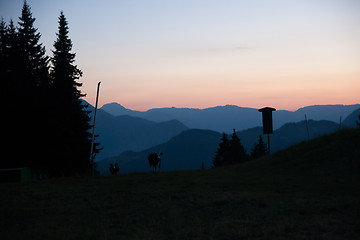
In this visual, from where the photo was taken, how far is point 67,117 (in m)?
42.2

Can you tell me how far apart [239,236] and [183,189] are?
25.8ft

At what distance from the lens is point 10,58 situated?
143 ft

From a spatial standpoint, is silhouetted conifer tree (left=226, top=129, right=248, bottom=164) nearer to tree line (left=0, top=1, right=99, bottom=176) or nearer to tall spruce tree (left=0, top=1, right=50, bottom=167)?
tree line (left=0, top=1, right=99, bottom=176)

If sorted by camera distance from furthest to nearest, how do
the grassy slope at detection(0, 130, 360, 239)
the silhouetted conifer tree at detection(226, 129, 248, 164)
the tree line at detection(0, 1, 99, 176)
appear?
the silhouetted conifer tree at detection(226, 129, 248, 164)
the tree line at detection(0, 1, 99, 176)
the grassy slope at detection(0, 130, 360, 239)

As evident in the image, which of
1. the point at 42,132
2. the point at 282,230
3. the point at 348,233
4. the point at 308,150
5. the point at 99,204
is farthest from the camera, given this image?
the point at 42,132

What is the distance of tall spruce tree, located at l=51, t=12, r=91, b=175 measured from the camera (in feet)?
134

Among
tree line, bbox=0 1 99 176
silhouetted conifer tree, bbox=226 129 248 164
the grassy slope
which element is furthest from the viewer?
silhouetted conifer tree, bbox=226 129 248 164

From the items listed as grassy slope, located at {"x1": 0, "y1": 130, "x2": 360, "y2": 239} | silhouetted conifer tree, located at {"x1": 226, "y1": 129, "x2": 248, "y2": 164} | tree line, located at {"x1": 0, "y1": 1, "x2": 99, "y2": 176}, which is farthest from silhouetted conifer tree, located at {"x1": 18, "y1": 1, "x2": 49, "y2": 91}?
silhouetted conifer tree, located at {"x1": 226, "y1": 129, "x2": 248, "y2": 164}

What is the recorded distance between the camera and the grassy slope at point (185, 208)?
8.84m

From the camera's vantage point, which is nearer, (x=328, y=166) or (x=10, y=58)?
(x=328, y=166)

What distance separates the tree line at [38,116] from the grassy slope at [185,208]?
2131 cm

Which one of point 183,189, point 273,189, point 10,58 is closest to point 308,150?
point 273,189

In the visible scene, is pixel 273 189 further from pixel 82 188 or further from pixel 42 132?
pixel 42 132

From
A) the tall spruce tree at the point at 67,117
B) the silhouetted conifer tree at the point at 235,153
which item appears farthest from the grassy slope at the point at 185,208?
the silhouetted conifer tree at the point at 235,153
